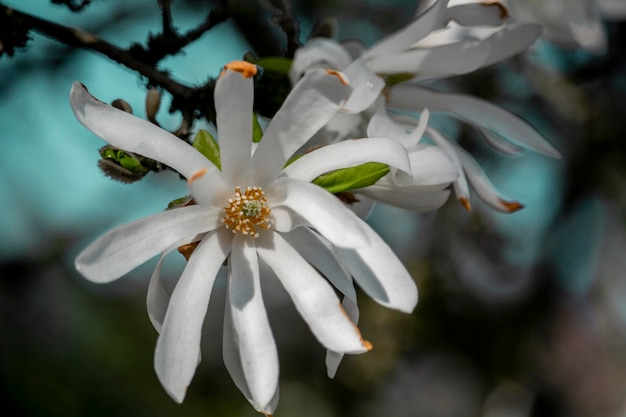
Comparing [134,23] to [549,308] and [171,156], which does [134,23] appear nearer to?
[171,156]

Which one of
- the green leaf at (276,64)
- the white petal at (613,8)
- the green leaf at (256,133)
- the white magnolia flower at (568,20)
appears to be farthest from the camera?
the white petal at (613,8)

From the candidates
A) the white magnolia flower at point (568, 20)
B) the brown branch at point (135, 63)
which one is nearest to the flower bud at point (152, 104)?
the brown branch at point (135, 63)

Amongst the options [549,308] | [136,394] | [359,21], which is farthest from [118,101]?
[136,394]

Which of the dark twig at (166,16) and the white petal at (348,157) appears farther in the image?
the dark twig at (166,16)

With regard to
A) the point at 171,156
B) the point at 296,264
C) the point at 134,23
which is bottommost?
the point at 134,23

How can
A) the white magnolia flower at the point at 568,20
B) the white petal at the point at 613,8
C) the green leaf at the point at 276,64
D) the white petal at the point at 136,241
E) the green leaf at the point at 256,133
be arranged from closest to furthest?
the white petal at the point at 136,241, the green leaf at the point at 256,133, the green leaf at the point at 276,64, the white magnolia flower at the point at 568,20, the white petal at the point at 613,8

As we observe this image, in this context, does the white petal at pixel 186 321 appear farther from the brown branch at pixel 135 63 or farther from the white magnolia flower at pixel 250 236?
the brown branch at pixel 135 63

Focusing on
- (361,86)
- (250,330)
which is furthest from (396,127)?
(250,330)

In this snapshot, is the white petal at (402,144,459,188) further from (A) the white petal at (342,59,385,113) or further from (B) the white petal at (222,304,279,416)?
(B) the white petal at (222,304,279,416)
